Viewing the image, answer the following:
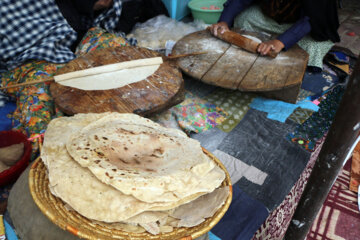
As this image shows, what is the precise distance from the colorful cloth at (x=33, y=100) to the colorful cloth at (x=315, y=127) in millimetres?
1886

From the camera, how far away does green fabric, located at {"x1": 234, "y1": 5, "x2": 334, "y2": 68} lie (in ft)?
10.4

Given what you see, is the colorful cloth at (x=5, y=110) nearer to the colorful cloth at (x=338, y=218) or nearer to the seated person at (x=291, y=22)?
the seated person at (x=291, y=22)

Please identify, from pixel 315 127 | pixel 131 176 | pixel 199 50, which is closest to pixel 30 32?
pixel 199 50

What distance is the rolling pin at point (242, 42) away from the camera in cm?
256

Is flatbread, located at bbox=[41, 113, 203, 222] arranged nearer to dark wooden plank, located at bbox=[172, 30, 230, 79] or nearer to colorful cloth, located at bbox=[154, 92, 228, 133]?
colorful cloth, located at bbox=[154, 92, 228, 133]

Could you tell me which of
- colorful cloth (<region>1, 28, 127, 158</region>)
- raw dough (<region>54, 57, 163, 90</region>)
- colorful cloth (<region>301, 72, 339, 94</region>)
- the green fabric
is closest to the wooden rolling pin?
raw dough (<region>54, 57, 163, 90</region>)

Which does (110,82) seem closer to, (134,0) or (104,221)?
(104,221)

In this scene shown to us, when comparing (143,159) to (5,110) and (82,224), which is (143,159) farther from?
(5,110)

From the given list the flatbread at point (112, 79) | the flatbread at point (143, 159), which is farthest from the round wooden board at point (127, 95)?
the flatbread at point (143, 159)

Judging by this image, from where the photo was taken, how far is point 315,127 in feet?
8.05

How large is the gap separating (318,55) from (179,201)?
282 centimetres

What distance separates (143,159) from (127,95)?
0.63 meters

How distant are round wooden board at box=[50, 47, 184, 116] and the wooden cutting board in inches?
15.5

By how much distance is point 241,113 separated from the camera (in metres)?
2.58
